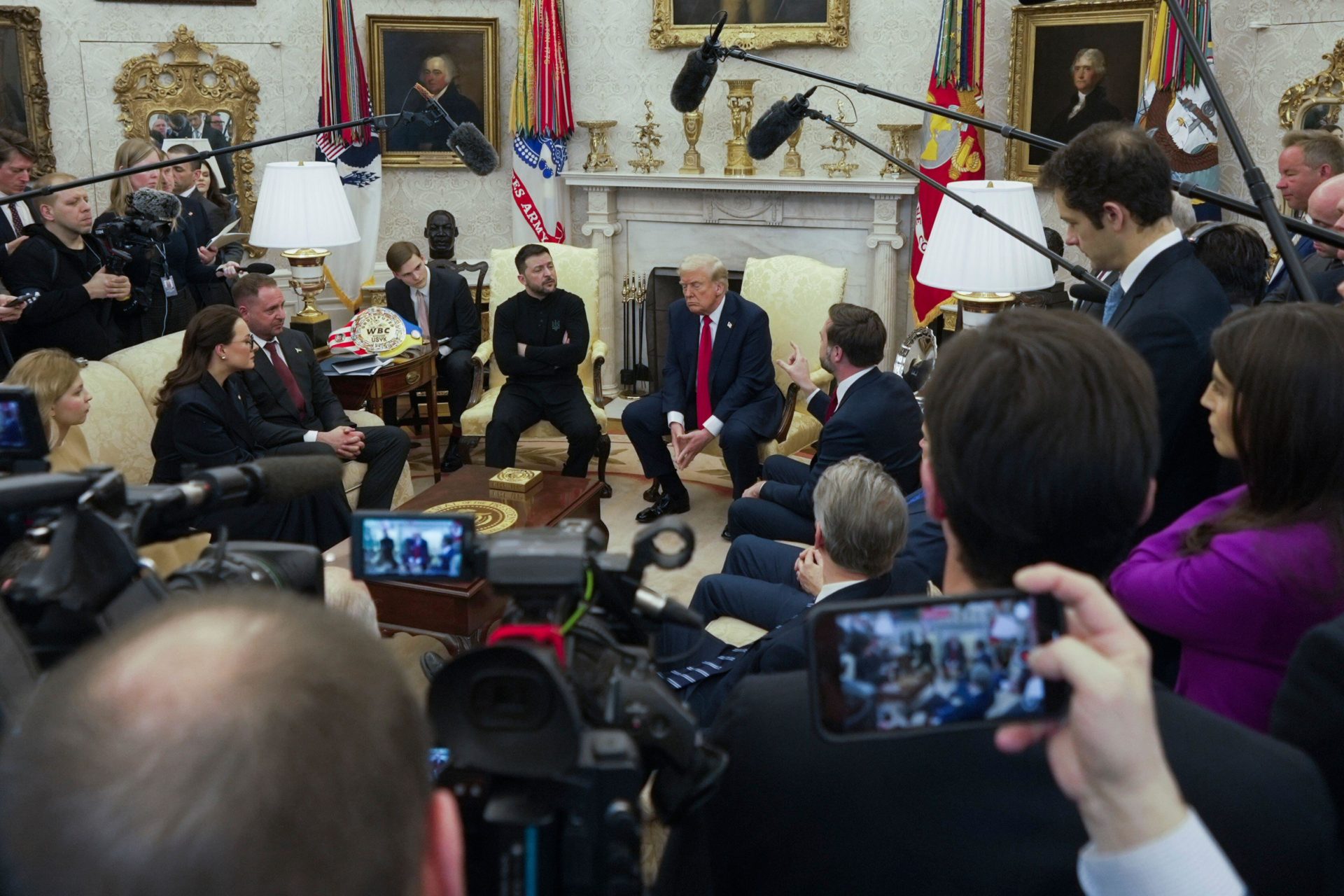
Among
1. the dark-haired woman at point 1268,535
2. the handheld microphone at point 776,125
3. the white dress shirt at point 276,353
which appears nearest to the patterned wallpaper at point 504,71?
the white dress shirt at point 276,353

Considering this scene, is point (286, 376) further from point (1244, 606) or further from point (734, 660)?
point (1244, 606)

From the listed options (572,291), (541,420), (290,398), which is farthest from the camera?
(572,291)

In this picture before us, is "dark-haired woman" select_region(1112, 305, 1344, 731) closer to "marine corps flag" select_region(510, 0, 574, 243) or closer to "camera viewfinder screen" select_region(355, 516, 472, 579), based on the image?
"camera viewfinder screen" select_region(355, 516, 472, 579)

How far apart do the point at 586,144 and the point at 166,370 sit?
148 inches

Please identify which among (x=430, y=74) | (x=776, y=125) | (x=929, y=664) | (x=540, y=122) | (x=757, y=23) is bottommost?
(x=929, y=664)

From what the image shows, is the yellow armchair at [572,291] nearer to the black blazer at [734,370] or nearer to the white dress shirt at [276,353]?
the black blazer at [734,370]

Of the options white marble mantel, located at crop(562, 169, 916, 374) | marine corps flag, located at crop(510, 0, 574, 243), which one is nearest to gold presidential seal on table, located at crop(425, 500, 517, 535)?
white marble mantel, located at crop(562, 169, 916, 374)

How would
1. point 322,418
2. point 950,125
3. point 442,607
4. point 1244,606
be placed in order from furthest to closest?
point 950,125 → point 322,418 → point 442,607 → point 1244,606

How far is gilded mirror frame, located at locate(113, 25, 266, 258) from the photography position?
6.95 m

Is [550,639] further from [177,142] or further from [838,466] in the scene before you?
[177,142]

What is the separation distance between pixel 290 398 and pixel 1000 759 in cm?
453

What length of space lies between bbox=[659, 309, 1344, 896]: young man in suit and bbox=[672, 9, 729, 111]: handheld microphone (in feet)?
8.04

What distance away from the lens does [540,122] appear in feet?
24.4

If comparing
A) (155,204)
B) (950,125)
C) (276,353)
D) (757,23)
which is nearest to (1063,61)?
(950,125)
